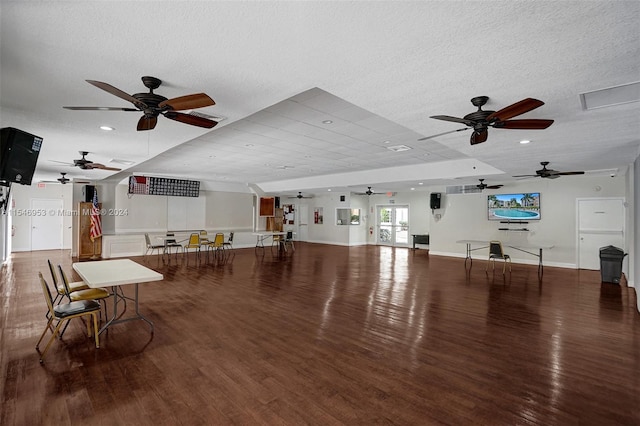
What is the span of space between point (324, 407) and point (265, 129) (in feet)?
13.0

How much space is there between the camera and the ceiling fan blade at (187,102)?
2525 millimetres

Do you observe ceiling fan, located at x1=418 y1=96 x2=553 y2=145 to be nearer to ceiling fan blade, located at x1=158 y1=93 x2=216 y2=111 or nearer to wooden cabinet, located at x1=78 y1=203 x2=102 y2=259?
ceiling fan blade, located at x1=158 y1=93 x2=216 y2=111

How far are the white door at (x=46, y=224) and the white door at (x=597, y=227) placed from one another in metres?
17.8

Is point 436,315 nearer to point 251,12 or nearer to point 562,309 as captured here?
point 562,309

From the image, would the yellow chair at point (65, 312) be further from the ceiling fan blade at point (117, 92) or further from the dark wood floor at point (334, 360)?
the ceiling fan blade at point (117, 92)


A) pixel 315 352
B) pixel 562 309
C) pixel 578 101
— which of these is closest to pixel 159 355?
pixel 315 352

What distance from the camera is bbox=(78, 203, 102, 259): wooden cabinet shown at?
31.6 feet

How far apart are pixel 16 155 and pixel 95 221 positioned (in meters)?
6.98

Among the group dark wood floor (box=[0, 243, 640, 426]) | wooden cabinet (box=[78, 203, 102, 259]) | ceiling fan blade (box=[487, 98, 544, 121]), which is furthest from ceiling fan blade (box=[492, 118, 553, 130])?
wooden cabinet (box=[78, 203, 102, 259])

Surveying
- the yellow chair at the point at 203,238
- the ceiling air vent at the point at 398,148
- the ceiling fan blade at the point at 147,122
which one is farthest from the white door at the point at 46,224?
the ceiling air vent at the point at 398,148

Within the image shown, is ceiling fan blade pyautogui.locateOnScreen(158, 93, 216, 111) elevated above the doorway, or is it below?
above

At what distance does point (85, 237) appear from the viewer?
31.8 ft

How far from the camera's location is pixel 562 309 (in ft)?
15.9

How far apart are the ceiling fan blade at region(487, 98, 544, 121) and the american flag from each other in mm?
10961
